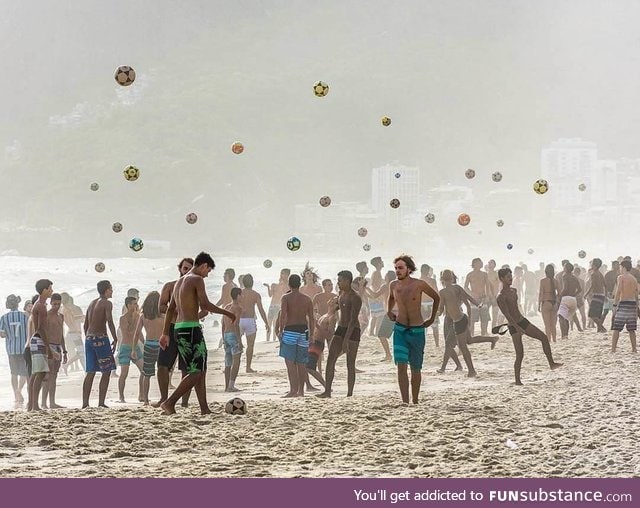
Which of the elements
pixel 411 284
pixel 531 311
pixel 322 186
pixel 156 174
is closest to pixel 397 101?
pixel 322 186

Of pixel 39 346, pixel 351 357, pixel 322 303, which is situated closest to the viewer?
pixel 39 346

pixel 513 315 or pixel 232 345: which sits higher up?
pixel 513 315

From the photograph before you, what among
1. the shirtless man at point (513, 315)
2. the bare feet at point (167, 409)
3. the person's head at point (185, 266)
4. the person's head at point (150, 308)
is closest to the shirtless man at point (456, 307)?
the shirtless man at point (513, 315)

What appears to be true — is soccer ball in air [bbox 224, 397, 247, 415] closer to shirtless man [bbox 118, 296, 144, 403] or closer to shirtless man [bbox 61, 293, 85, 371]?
shirtless man [bbox 118, 296, 144, 403]

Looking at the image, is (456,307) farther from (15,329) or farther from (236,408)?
(15,329)

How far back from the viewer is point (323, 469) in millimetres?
7809

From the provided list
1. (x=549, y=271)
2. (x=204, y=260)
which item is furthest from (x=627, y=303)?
(x=204, y=260)

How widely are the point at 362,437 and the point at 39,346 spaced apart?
14.6ft

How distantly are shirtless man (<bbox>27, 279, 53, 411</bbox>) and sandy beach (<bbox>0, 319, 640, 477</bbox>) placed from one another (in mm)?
937

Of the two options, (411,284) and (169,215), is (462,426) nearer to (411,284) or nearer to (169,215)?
(411,284)

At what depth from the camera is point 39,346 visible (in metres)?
11.4

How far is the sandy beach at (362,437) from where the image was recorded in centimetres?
782

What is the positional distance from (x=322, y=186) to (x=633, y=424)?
6097 inches

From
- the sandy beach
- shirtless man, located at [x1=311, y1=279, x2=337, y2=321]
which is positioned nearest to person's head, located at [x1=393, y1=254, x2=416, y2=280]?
the sandy beach
